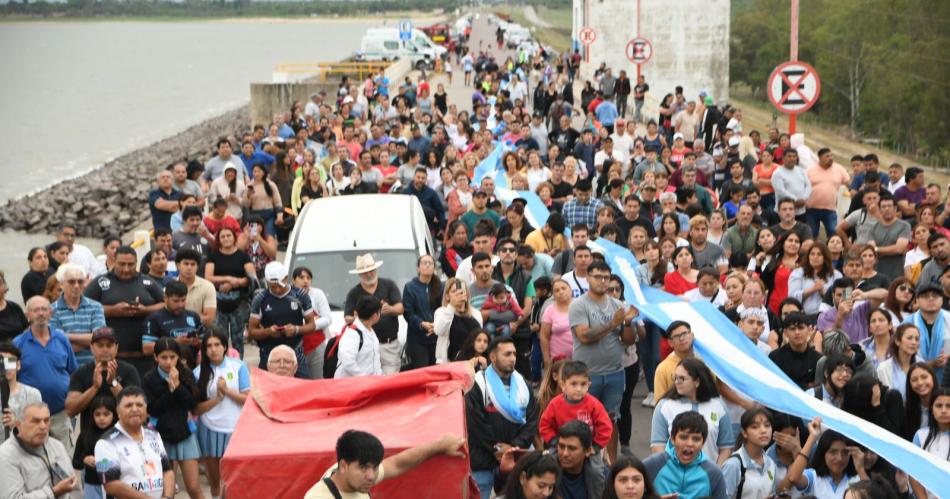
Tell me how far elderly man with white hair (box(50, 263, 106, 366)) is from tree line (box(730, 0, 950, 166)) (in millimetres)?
57932

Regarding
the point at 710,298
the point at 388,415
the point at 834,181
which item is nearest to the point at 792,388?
the point at 710,298

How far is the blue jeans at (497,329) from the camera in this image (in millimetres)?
11512

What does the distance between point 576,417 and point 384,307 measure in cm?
349

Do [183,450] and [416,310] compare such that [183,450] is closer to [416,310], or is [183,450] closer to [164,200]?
[416,310]

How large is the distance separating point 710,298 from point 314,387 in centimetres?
502

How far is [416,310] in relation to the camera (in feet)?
39.7

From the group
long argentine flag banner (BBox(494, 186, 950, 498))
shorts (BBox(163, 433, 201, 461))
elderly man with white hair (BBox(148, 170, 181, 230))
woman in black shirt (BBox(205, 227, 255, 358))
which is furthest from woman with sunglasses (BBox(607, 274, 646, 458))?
elderly man with white hair (BBox(148, 170, 181, 230))

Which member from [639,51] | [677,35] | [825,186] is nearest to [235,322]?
[825,186]

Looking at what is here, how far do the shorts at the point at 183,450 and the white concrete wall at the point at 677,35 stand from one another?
42.1 m

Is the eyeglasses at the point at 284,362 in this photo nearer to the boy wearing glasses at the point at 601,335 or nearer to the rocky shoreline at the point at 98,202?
the boy wearing glasses at the point at 601,335

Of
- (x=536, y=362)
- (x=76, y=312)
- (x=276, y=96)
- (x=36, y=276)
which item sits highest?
(x=76, y=312)

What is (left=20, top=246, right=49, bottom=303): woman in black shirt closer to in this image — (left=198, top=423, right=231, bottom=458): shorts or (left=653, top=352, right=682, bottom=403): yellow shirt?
(left=198, top=423, right=231, bottom=458): shorts

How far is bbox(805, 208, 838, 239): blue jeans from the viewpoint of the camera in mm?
17641

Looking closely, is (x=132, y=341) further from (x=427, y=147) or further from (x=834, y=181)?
(x=427, y=147)
